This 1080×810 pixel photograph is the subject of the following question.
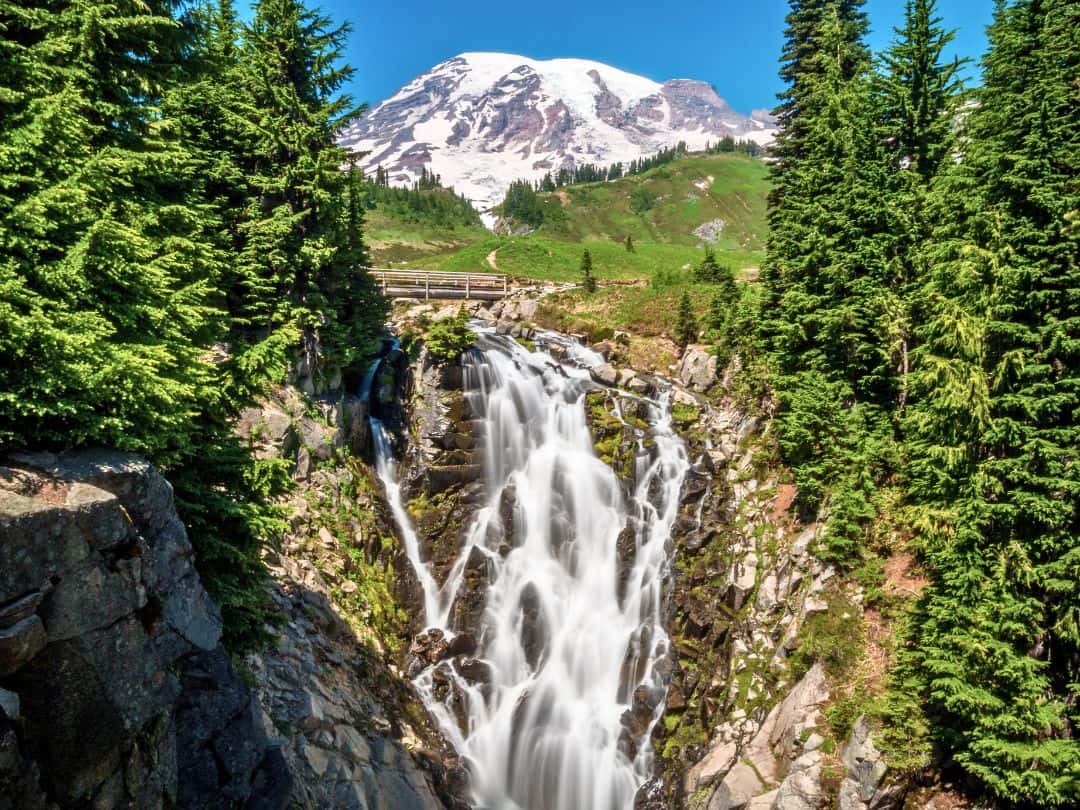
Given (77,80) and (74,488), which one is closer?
(74,488)

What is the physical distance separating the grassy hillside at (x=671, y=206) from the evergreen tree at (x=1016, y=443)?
14123 centimetres

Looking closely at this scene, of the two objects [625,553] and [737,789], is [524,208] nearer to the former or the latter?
[625,553]

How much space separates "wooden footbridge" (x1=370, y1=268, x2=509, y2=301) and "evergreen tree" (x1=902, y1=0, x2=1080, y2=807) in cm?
3414

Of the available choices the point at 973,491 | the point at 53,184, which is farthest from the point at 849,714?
the point at 53,184

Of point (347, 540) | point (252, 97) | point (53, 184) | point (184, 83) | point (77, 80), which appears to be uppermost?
point (252, 97)

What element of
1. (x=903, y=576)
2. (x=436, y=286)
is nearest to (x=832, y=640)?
(x=903, y=576)

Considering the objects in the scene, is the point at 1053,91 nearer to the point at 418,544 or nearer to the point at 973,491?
the point at 973,491

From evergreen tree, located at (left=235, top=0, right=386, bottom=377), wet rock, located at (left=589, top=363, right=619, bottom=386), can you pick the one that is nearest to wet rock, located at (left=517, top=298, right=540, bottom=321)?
wet rock, located at (left=589, top=363, right=619, bottom=386)

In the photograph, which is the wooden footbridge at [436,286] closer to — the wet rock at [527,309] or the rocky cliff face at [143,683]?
the wet rock at [527,309]

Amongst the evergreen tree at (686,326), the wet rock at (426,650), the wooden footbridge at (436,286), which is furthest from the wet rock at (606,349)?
the wet rock at (426,650)

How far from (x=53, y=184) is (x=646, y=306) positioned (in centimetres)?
3428

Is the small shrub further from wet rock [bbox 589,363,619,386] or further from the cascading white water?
wet rock [bbox 589,363,619,386]

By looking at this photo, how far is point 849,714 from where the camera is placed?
1413 centimetres

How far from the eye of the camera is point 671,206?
171375 millimetres
